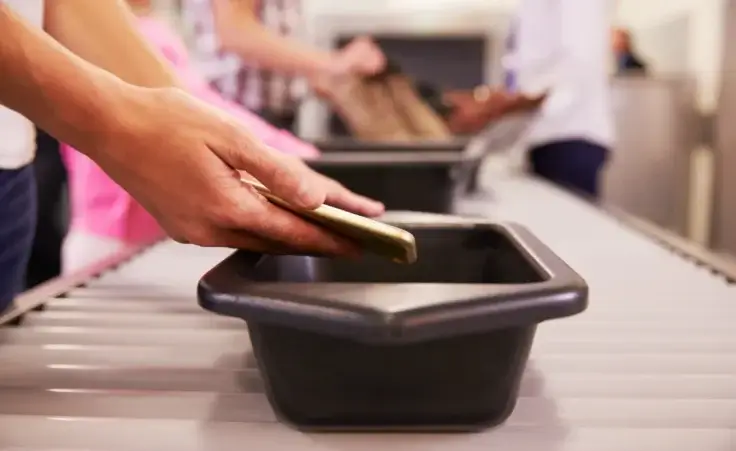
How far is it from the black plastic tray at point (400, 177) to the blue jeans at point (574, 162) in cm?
99

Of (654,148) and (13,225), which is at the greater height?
(13,225)

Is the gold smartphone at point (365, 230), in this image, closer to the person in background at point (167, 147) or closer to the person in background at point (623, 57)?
the person in background at point (167, 147)

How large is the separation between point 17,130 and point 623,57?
2673mm

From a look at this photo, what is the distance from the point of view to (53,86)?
42 cm

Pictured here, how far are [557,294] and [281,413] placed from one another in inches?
6.1

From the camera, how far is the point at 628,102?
2820 millimetres

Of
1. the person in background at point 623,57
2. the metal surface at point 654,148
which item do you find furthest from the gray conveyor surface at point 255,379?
the person in background at point 623,57

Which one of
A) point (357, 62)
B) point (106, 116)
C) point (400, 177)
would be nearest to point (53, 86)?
point (106, 116)

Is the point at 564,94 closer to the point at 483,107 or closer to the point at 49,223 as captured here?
the point at 483,107

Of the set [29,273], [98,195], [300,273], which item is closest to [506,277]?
[300,273]

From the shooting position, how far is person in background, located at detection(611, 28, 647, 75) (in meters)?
2.93

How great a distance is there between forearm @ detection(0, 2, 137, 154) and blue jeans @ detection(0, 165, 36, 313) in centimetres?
22

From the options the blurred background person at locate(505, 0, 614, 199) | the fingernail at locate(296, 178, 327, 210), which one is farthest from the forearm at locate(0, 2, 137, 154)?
the blurred background person at locate(505, 0, 614, 199)

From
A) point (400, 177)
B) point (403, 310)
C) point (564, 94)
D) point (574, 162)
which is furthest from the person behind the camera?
point (574, 162)
